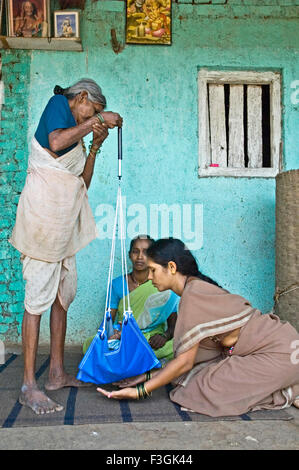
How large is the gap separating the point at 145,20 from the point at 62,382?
313 cm

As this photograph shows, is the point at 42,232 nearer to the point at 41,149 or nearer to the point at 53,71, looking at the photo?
the point at 41,149

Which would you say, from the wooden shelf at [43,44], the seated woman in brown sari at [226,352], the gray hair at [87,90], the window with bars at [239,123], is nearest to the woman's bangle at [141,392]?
the seated woman in brown sari at [226,352]

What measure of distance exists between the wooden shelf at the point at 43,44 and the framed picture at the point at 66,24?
0.06m

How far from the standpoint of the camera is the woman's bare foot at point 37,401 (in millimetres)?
2309

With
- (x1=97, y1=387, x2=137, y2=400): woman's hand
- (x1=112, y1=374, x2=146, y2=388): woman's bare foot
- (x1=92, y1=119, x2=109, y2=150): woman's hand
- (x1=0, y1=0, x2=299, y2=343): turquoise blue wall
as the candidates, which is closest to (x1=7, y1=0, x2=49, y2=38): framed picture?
(x1=0, y1=0, x2=299, y2=343): turquoise blue wall

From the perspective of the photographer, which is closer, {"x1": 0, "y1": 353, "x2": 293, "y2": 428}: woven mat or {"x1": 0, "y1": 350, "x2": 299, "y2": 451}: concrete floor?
{"x1": 0, "y1": 350, "x2": 299, "y2": 451}: concrete floor

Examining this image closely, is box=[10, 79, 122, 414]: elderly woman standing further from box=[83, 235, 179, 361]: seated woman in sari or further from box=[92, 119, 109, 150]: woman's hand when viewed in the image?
box=[83, 235, 179, 361]: seated woman in sari

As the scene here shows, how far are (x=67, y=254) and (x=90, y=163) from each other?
57cm

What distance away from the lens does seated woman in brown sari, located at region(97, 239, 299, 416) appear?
2.35 metres

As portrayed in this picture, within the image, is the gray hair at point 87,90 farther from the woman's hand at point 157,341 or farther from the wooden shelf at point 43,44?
the woman's hand at point 157,341

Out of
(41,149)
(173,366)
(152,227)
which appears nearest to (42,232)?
(41,149)

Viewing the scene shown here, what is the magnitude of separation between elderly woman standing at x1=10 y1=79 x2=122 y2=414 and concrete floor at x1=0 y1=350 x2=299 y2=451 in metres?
0.46

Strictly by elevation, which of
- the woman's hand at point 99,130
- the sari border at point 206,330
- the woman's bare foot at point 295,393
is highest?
the woman's hand at point 99,130

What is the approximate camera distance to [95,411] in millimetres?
2324
